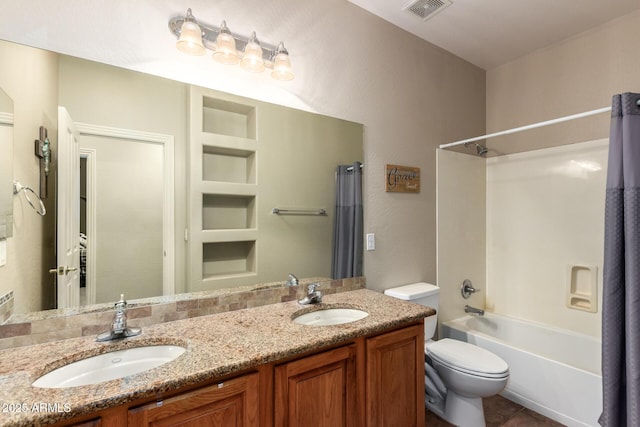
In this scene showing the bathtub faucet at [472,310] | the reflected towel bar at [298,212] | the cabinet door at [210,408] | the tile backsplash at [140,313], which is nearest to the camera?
the cabinet door at [210,408]

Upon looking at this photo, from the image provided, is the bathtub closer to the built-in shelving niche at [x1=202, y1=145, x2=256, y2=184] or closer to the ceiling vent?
the built-in shelving niche at [x1=202, y1=145, x2=256, y2=184]

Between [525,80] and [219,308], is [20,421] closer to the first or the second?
[219,308]

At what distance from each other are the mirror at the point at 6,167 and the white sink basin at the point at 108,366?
52cm

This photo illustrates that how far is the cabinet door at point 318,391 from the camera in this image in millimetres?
1116

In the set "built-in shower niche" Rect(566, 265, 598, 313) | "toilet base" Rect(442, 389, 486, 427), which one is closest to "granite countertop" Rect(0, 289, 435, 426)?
"toilet base" Rect(442, 389, 486, 427)

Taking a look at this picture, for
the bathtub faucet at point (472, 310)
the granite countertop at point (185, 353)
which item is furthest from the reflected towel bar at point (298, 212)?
the bathtub faucet at point (472, 310)

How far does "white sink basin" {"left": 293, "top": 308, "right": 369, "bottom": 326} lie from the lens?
161 cm

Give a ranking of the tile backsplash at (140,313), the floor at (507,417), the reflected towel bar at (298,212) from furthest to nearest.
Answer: the floor at (507,417), the reflected towel bar at (298,212), the tile backsplash at (140,313)

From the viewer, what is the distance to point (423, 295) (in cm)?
213

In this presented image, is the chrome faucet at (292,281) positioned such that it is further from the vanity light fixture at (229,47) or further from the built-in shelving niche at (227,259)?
the vanity light fixture at (229,47)

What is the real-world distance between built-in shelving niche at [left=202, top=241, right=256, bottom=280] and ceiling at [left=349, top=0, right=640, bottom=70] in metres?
1.69

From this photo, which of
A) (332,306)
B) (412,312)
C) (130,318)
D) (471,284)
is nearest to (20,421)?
(130,318)

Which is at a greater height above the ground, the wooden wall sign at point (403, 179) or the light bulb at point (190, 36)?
the light bulb at point (190, 36)

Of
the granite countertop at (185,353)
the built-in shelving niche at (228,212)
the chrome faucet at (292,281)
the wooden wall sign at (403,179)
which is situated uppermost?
the wooden wall sign at (403,179)
